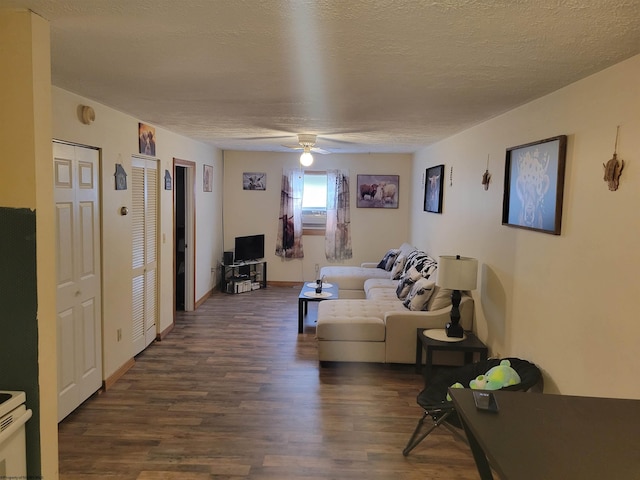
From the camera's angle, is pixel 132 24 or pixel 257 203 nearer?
pixel 132 24

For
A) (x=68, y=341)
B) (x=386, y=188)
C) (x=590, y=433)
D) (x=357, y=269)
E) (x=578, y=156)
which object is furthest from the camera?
(x=386, y=188)

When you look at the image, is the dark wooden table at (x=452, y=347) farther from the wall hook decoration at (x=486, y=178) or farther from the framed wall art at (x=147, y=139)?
the framed wall art at (x=147, y=139)

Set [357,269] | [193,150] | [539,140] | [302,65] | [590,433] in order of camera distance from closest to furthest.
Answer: [590,433]
[302,65]
[539,140]
[193,150]
[357,269]

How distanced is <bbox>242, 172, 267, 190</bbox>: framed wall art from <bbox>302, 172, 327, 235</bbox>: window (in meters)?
0.72

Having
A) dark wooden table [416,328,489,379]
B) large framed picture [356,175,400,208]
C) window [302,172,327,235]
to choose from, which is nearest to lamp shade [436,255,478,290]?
dark wooden table [416,328,489,379]

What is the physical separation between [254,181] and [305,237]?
4.26 ft

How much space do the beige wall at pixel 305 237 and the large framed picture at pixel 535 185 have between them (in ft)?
14.6

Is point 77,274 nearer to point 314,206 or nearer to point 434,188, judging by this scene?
point 434,188

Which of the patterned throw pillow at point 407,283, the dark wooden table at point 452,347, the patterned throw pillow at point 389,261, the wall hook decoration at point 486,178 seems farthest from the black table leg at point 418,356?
the patterned throw pillow at point 389,261

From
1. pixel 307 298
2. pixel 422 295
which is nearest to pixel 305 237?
pixel 307 298

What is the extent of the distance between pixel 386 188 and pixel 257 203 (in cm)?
223

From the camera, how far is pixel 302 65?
233 cm

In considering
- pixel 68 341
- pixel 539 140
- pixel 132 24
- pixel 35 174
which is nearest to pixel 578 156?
pixel 539 140

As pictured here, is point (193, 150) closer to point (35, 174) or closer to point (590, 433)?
point (35, 174)
